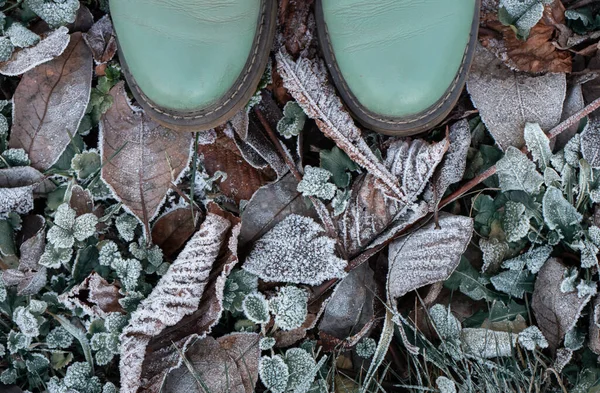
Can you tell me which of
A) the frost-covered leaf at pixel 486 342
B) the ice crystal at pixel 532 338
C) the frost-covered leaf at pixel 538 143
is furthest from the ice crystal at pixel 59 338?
the frost-covered leaf at pixel 538 143

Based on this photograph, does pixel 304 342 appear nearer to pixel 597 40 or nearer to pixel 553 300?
pixel 553 300

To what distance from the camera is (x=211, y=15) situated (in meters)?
1.25

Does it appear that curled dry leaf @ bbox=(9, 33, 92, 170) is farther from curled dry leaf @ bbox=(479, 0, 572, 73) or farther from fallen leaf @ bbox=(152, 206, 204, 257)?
curled dry leaf @ bbox=(479, 0, 572, 73)

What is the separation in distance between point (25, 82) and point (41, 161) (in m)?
0.18

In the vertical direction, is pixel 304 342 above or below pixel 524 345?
above

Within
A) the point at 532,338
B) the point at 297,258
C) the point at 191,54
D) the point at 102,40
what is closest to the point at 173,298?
the point at 297,258

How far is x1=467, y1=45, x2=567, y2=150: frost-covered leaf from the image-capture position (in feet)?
4.60

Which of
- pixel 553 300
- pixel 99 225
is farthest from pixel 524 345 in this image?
pixel 99 225

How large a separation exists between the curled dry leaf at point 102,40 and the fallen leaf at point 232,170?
290 mm

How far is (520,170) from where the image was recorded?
135 cm

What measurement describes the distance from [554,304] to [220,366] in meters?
0.72

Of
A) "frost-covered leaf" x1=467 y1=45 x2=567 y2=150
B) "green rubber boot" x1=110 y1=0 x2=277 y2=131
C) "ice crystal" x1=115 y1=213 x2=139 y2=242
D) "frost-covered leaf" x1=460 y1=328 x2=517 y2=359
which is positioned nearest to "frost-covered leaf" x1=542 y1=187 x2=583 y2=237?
"frost-covered leaf" x1=467 y1=45 x2=567 y2=150

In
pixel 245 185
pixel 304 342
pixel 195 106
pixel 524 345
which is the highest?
pixel 195 106

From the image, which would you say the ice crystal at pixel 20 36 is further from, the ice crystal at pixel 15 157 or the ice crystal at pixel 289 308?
the ice crystal at pixel 289 308
